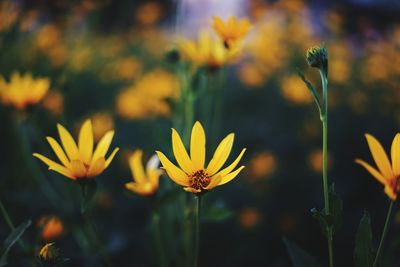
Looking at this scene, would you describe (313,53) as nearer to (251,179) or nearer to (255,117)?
(251,179)

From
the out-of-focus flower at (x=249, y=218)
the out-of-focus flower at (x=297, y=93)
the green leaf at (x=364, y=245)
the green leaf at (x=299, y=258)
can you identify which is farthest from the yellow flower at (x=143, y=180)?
the out-of-focus flower at (x=297, y=93)

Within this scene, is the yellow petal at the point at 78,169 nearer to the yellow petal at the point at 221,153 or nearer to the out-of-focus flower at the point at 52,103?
the yellow petal at the point at 221,153

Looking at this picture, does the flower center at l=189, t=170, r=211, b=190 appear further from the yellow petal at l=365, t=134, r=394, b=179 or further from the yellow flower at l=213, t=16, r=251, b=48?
the yellow flower at l=213, t=16, r=251, b=48

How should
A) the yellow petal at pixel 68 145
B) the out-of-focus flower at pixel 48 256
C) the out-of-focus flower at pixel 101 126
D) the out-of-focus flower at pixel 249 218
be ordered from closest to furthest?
the out-of-focus flower at pixel 48 256, the yellow petal at pixel 68 145, the out-of-focus flower at pixel 249 218, the out-of-focus flower at pixel 101 126

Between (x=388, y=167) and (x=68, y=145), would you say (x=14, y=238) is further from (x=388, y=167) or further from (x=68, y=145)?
(x=388, y=167)

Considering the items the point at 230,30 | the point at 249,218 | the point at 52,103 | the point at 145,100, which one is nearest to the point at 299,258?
the point at 230,30

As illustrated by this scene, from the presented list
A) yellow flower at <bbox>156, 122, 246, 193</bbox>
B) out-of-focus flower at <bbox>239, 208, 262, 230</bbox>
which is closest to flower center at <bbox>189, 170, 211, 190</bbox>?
yellow flower at <bbox>156, 122, 246, 193</bbox>
